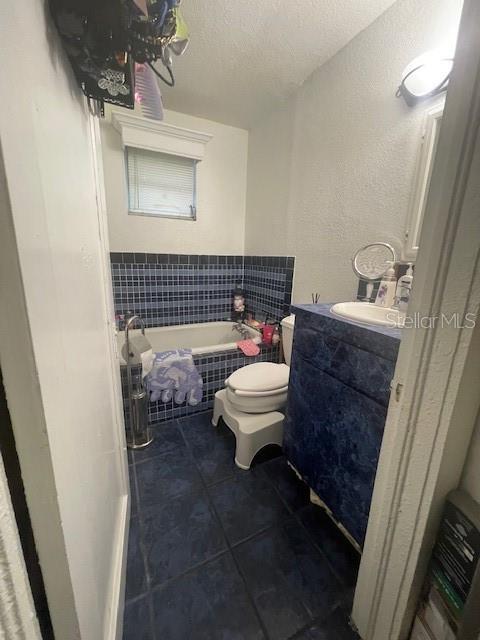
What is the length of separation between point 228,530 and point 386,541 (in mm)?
A: 713

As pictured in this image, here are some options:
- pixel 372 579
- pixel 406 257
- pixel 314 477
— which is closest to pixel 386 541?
pixel 372 579

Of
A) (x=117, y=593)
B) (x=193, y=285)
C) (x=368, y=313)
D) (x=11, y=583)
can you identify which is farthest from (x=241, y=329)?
(x=11, y=583)

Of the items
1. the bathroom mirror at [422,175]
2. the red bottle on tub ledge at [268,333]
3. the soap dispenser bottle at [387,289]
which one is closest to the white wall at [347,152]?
the bathroom mirror at [422,175]

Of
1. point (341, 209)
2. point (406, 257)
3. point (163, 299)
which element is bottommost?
point (163, 299)

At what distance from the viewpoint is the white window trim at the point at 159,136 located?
200 centimetres

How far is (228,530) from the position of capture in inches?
44.8

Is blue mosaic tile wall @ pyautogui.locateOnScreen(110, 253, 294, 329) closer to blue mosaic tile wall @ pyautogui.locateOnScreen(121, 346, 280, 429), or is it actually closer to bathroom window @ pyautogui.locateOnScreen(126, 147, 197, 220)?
bathroom window @ pyautogui.locateOnScreen(126, 147, 197, 220)

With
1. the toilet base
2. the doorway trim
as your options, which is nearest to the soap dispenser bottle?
the toilet base

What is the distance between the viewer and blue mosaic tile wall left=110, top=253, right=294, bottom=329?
229 centimetres

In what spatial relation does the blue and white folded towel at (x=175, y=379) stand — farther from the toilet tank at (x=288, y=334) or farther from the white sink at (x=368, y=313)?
the white sink at (x=368, y=313)

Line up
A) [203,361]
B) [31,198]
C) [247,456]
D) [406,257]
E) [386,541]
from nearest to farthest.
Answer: [31,198]
[386,541]
[406,257]
[247,456]
[203,361]

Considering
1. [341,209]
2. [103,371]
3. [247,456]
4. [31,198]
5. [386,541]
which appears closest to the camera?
[31,198]

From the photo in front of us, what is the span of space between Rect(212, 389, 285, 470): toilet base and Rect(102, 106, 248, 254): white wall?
166 centimetres

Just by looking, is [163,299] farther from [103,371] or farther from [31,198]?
[31,198]
